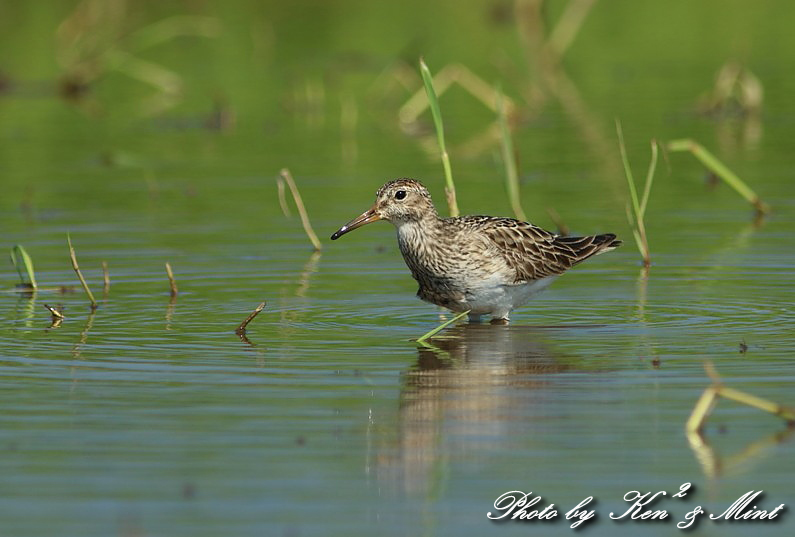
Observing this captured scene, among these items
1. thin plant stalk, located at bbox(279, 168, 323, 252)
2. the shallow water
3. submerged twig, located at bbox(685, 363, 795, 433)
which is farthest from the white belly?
submerged twig, located at bbox(685, 363, 795, 433)

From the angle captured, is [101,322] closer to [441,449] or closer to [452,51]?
[441,449]

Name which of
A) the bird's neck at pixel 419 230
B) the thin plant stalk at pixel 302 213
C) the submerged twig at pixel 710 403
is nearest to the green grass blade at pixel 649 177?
the bird's neck at pixel 419 230

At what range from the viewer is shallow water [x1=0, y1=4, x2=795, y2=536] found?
7582mm

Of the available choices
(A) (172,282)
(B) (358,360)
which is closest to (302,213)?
(A) (172,282)

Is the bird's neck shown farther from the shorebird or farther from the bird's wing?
the bird's wing

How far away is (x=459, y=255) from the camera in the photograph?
12.2 metres

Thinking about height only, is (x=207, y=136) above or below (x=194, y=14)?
below

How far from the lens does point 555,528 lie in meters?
7.12

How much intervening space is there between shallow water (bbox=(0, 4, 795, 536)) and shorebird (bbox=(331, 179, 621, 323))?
0.26 meters

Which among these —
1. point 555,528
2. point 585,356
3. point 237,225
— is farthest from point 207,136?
point 555,528

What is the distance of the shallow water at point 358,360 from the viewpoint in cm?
758

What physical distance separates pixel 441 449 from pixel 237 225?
9003 millimetres

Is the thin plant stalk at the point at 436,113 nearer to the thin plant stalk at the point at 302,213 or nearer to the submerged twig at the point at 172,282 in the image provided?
the thin plant stalk at the point at 302,213

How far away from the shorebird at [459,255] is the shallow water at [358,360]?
0.26 meters
